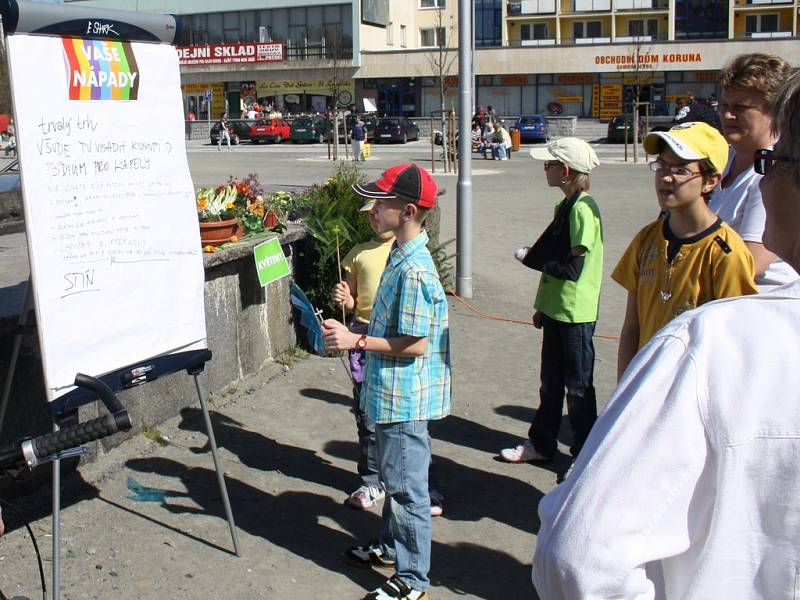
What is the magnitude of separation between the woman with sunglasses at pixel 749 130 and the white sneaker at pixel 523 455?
6.79 feet

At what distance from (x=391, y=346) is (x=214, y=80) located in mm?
62953

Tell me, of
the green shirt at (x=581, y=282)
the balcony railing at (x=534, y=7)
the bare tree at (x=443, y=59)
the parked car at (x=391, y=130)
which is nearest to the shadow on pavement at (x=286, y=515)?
the green shirt at (x=581, y=282)

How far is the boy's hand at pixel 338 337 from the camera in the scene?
3.77 metres

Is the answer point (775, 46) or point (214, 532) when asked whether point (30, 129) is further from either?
point (775, 46)

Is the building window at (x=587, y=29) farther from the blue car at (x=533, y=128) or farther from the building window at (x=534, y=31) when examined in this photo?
the blue car at (x=533, y=128)

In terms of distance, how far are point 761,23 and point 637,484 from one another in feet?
212

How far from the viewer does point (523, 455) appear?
555 cm

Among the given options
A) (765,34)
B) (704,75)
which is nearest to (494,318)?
(704,75)

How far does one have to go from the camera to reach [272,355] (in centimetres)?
714

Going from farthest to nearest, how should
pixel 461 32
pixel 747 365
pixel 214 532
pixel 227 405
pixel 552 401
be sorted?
1. pixel 461 32
2. pixel 227 405
3. pixel 552 401
4. pixel 214 532
5. pixel 747 365

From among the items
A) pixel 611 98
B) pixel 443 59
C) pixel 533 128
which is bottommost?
pixel 533 128

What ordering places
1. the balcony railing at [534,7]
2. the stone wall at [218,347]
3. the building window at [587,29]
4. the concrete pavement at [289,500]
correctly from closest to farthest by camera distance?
the concrete pavement at [289,500] < the stone wall at [218,347] < the building window at [587,29] < the balcony railing at [534,7]

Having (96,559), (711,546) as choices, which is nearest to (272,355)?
(96,559)

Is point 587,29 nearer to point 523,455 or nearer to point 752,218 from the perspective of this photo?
point 523,455
